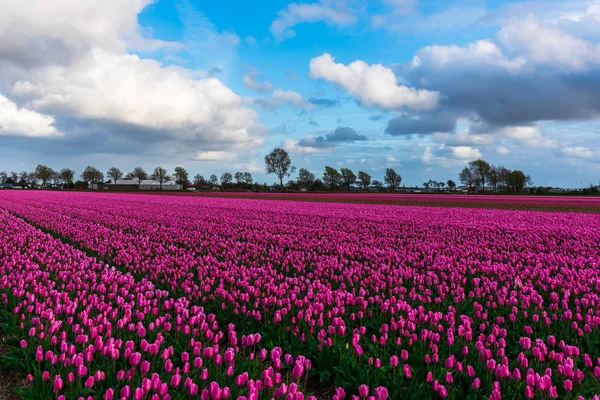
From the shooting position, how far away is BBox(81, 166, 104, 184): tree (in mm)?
184000

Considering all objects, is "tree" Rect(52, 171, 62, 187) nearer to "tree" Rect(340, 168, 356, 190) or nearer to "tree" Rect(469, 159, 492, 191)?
"tree" Rect(340, 168, 356, 190)

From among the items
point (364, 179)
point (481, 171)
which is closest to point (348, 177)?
point (364, 179)

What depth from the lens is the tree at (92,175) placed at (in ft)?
604

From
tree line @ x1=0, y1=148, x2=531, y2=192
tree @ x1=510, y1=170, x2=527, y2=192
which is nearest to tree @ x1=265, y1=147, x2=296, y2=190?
tree line @ x1=0, y1=148, x2=531, y2=192

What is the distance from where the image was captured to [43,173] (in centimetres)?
17025

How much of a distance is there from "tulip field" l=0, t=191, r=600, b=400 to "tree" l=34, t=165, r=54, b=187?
18616cm

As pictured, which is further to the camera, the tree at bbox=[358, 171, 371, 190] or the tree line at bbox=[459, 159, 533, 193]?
the tree at bbox=[358, 171, 371, 190]

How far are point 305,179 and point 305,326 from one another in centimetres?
15943

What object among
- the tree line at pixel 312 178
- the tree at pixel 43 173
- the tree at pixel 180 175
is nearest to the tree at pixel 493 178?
the tree line at pixel 312 178

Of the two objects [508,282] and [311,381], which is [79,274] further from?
[508,282]

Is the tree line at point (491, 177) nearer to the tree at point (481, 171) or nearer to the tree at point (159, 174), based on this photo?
the tree at point (481, 171)

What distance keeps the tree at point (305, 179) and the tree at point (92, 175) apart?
310ft

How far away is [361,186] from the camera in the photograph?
7219 inches

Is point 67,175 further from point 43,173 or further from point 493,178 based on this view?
point 493,178
